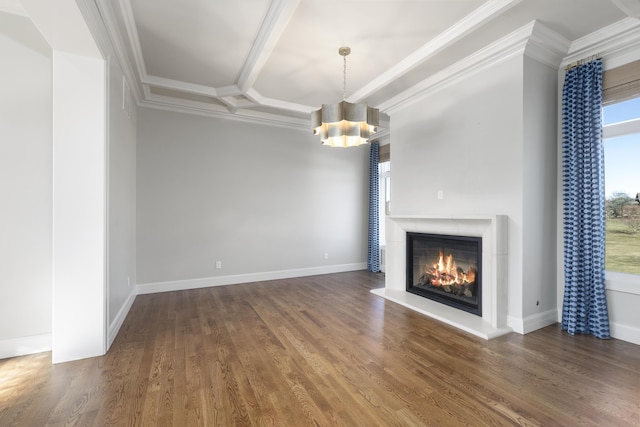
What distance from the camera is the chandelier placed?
9.48 feet

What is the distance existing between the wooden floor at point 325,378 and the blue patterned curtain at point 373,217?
2688 millimetres

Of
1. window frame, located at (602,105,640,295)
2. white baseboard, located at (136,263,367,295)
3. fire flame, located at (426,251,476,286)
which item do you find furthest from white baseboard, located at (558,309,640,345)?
white baseboard, located at (136,263,367,295)

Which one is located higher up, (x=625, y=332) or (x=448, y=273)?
(x=448, y=273)

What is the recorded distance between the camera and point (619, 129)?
2984mm

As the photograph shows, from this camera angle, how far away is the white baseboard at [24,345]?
2543mm

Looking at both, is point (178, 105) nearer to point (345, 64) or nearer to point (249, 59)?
point (249, 59)

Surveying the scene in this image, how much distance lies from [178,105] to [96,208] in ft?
9.03

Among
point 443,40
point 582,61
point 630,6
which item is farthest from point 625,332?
point 443,40

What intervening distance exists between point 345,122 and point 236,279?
351cm

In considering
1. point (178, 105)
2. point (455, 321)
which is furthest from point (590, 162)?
point (178, 105)

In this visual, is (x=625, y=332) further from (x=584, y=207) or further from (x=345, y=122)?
(x=345, y=122)

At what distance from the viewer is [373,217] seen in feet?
20.3

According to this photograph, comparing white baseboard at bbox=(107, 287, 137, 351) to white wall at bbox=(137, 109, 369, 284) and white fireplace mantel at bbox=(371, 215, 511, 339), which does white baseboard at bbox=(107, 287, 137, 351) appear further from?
white fireplace mantel at bbox=(371, 215, 511, 339)

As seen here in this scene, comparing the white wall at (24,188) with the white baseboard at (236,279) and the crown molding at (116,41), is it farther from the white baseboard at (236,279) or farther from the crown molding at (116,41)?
the white baseboard at (236,279)
